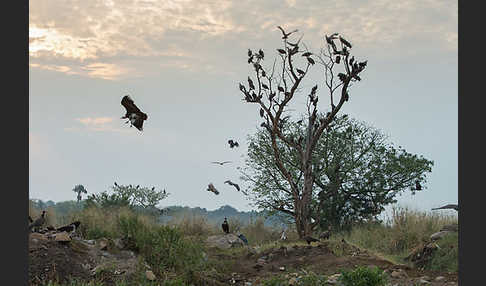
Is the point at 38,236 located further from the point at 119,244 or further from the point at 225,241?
Answer: the point at 225,241

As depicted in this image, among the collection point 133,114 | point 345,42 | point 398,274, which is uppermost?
point 345,42

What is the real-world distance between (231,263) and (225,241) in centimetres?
267

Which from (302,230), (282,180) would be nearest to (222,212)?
(282,180)

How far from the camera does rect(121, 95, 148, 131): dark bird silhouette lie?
32.9 feet

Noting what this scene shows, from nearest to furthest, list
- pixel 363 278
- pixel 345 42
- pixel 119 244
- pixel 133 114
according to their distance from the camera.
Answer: pixel 363 278 < pixel 119 244 < pixel 133 114 < pixel 345 42

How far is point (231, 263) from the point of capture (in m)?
10.7

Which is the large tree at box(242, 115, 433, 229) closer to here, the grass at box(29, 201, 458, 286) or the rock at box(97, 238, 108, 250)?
the grass at box(29, 201, 458, 286)

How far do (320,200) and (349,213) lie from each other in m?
1.40

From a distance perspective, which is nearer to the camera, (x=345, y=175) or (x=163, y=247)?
(x=163, y=247)

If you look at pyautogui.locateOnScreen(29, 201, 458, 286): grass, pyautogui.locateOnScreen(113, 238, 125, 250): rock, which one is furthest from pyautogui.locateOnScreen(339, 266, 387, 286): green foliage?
pyautogui.locateOnScreen(113, 238, 125, 250): rock

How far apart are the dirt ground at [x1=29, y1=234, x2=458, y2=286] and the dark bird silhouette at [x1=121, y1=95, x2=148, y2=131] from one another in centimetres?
222

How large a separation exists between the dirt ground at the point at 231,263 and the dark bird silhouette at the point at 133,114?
87.6 inches

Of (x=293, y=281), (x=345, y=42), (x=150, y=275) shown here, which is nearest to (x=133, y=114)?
(x=150, y=275)

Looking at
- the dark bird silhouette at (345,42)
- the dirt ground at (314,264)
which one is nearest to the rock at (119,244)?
the dirt ground at (314,264)
